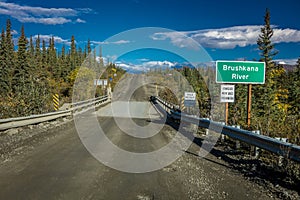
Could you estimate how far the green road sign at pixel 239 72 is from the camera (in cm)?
1184

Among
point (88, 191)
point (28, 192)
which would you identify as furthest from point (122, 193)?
point (28, 192)

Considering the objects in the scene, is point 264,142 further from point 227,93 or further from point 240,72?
point 240,72

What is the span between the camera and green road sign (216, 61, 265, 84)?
11844mm

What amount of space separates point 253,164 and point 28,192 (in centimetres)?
548

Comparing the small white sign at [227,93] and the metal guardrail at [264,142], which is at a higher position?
the small white sign at [227,93]

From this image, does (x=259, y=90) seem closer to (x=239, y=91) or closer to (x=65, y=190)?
(x=239, y=91)

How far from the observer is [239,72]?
11.9 m

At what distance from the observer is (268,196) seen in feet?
15.6

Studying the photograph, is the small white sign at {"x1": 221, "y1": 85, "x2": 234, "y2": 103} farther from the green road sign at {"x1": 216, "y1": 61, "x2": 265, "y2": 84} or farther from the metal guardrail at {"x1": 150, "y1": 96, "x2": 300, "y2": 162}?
the metal guardrail at {"x1": 150, "y1": 96, "x2": 300, "y2": 162}

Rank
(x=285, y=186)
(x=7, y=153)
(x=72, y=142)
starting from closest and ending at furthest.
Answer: (x=285, y=186)
(x=7, y=153)
(x=72, y=142)

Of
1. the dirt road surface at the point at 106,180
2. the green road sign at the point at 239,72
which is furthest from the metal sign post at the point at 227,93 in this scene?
the dirt road surface at the point at 106,180

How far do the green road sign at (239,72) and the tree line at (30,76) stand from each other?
36.9 ft

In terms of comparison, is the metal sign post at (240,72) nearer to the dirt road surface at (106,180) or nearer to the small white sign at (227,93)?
the small white sign at (227,93)

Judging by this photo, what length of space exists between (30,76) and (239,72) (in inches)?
833
